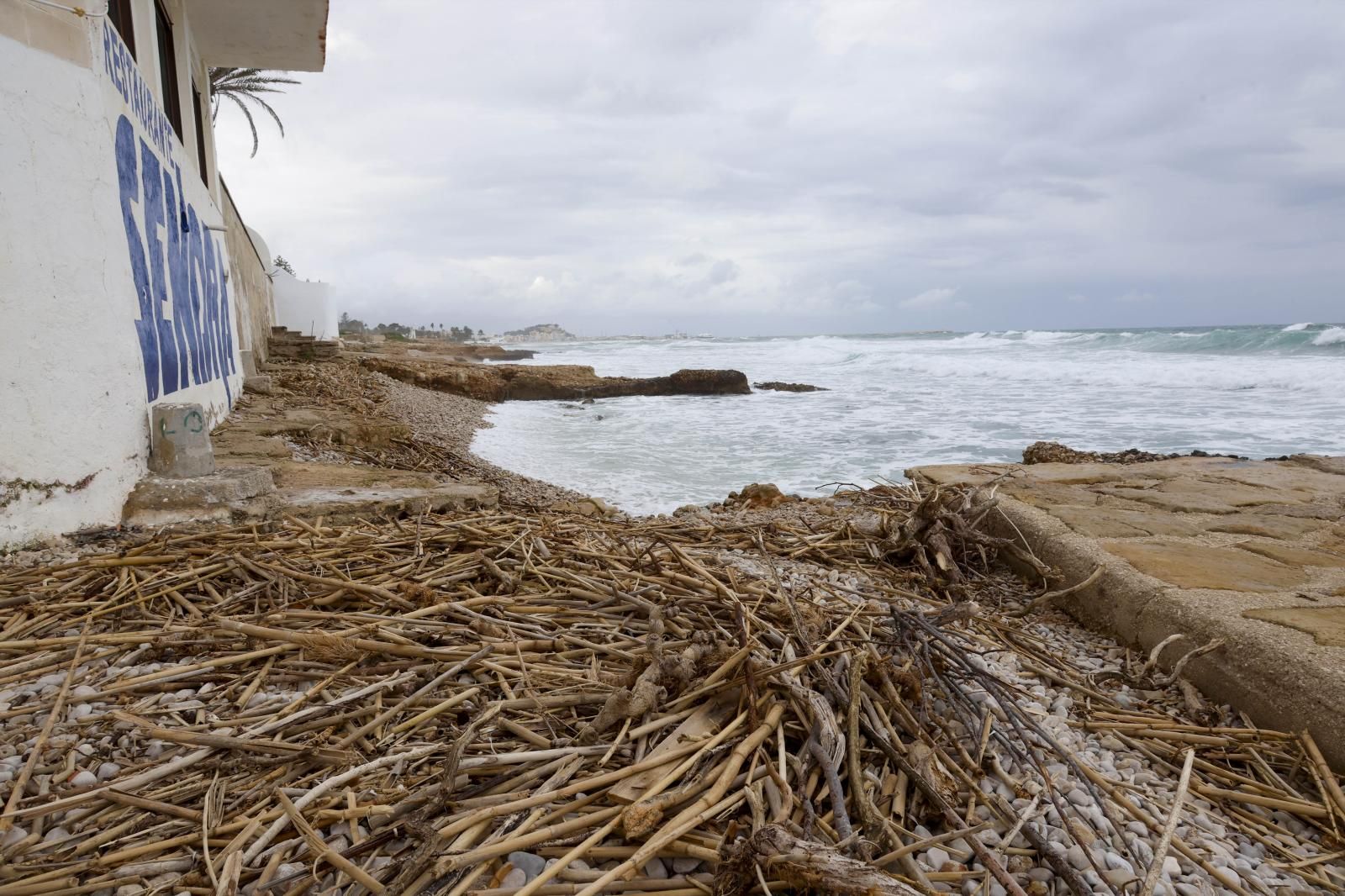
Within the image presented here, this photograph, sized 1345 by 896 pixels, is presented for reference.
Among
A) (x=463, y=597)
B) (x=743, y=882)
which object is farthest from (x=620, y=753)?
(x=463, y=597)

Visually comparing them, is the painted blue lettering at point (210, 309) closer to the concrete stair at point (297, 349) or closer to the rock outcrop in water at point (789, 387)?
the concrete stair at point (297, 349)

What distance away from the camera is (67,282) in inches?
108

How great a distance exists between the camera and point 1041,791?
1.44 m

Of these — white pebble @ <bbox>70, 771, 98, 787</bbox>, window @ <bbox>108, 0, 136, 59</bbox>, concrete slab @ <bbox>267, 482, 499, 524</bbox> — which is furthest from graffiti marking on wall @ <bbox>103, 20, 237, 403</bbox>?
white pebble @ <bbox>70, 771, 98, 787</bbox>

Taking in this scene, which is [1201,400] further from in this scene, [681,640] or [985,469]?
[681,640]

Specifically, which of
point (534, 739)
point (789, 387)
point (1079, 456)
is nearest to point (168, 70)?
point (534, 739)

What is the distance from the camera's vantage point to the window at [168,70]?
20.2 ft

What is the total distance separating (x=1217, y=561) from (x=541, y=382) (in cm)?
1684

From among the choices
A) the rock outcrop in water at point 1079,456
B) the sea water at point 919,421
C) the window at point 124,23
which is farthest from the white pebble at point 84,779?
the rock outcrop in water at point 1079,456

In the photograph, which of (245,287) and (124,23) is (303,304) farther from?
(124,23)

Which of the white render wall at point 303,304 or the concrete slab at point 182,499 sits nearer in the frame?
the concrete slab at point 182,499

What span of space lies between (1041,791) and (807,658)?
541mm

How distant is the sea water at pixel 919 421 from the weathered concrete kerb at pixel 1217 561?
2.00 m

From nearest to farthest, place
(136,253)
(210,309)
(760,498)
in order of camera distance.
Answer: (136,253), (760,498), (210,309)
